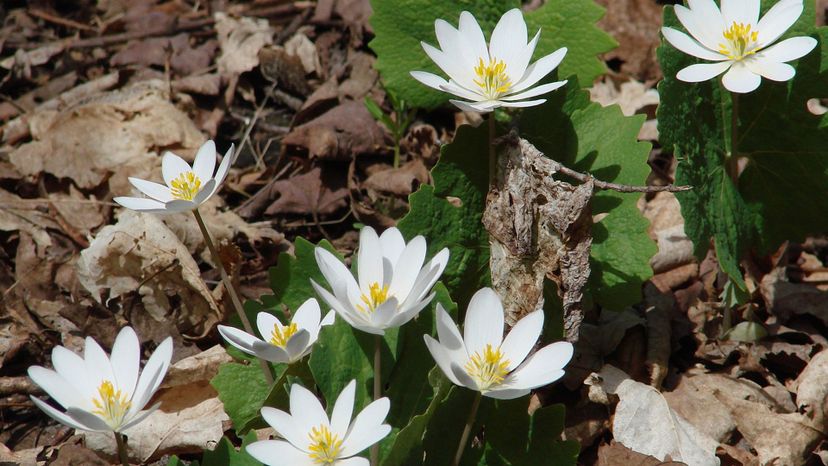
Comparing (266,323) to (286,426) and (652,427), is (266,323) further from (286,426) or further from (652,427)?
(652,427)

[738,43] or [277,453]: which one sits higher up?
[738,43]

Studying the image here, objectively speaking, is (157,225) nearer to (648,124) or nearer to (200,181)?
(200,181)

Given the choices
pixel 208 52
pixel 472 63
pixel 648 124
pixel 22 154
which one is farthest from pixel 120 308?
pixel 648 124

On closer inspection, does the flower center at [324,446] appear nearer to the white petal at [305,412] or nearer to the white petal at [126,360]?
the white petal at [305,412]

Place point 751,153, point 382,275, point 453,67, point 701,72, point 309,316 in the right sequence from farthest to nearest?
point 751,153 → point 453,67 → point 701,72 → point 309,316 → point 382,275

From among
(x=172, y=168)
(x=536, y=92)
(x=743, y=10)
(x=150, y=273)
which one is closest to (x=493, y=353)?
(x=536, y=92)

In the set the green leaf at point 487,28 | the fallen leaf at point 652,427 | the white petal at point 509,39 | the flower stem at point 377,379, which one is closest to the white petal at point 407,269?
the flower stem at point 377,379
